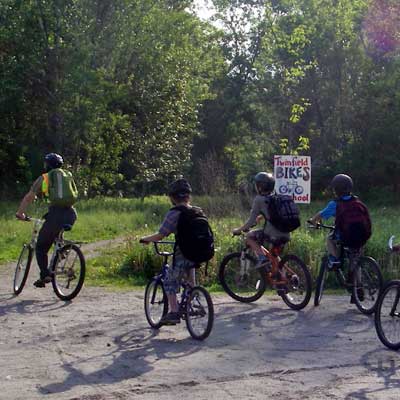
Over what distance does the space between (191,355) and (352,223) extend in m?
3.22

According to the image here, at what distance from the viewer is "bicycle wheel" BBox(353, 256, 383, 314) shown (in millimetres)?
10047

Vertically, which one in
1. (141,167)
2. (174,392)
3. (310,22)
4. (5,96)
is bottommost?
(174,392)

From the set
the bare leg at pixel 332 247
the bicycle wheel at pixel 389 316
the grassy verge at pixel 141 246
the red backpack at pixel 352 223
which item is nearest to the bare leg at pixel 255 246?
the bare leg at pixel 332 247

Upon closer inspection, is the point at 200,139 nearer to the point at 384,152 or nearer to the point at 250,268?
the point at 384,152

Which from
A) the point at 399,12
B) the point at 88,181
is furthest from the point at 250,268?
the point at 399,12

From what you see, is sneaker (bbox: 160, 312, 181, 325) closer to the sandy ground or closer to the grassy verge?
the sandy ground

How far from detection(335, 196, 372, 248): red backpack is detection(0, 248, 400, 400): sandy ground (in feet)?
2.92

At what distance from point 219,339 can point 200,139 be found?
1696 inches

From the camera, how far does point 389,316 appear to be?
27.0 ft

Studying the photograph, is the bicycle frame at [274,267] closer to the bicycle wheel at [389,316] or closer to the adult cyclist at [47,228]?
the bicycle wheel at [389,316]

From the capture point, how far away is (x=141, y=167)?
34.0 metres

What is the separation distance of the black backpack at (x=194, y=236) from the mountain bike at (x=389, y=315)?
178cm

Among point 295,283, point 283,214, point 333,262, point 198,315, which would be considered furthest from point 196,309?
point 333,262

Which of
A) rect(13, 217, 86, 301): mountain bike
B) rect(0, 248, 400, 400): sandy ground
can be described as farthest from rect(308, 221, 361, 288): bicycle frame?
rect(13, 217, 86, 301): mountain bike
